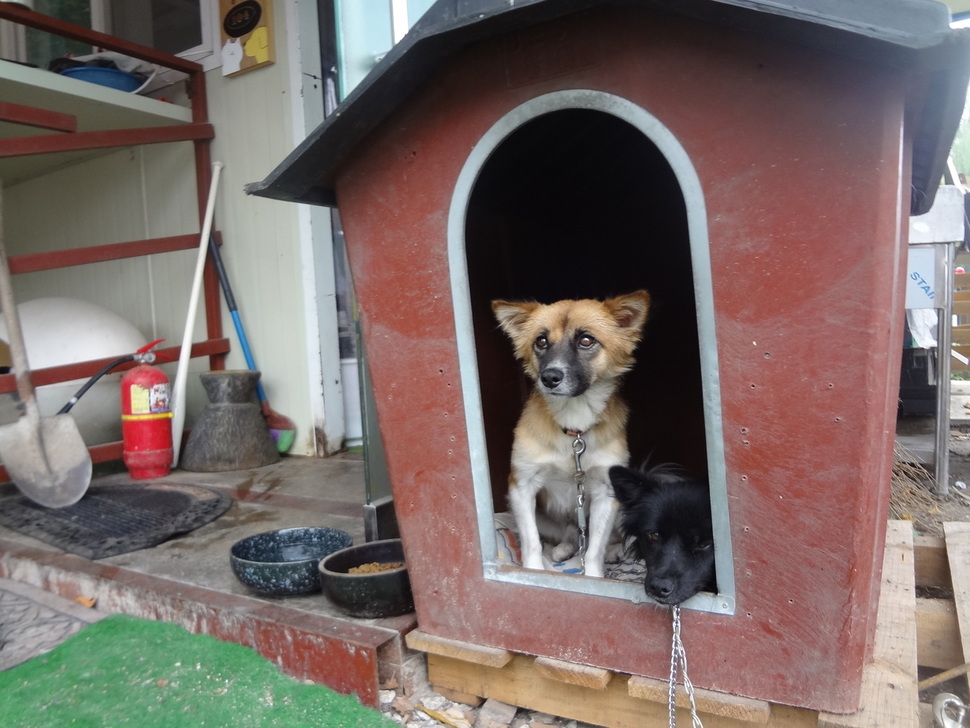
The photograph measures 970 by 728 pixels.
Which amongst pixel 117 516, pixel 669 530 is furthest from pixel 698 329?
pixel 117 516

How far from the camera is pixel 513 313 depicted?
215 cm

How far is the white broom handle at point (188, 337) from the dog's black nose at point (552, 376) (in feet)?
10.5

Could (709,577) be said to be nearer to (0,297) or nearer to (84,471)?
(84,471)

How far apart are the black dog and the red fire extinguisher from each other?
3.13 metres

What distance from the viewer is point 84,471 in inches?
135

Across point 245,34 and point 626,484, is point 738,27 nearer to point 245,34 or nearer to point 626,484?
point 626,484

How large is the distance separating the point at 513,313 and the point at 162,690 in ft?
4.95

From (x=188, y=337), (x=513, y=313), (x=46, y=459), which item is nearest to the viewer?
(x=513, y=313)

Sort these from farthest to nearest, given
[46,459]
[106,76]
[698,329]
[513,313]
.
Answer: [106,76]
[46,459]
[513,313]
[698,329]

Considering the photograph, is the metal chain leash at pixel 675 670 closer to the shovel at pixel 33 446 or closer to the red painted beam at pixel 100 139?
the shovel at pixel 33 446

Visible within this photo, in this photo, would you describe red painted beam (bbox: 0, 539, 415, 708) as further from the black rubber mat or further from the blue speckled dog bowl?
the black rubber mat

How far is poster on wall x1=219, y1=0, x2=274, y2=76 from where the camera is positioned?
4375 mm

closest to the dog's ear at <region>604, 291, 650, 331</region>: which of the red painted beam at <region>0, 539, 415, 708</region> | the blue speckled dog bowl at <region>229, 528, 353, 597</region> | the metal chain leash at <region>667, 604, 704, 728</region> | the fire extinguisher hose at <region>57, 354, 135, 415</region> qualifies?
the metal chain leash at <region>667, 604, 704, 728</region>

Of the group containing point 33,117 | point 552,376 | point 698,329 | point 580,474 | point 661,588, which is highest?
point 33,117
